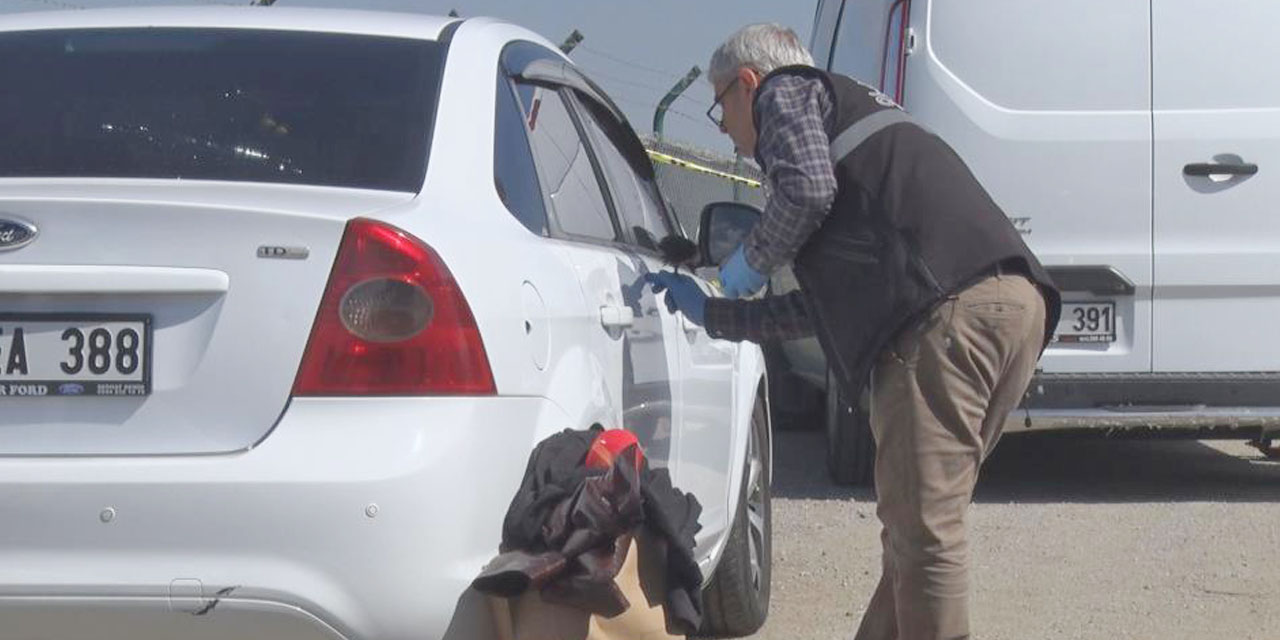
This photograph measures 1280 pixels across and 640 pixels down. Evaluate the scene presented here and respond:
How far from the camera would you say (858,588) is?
20.7 feet

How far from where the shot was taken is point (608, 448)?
3.28 m

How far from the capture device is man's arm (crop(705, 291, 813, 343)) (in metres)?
4.18

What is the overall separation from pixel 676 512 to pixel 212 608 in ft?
2.89

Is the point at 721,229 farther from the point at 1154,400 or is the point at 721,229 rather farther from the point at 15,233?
the point at 1154,400

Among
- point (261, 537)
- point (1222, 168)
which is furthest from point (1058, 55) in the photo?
point (261, 537)

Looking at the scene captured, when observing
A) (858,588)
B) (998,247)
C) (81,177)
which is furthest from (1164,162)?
(81,177)

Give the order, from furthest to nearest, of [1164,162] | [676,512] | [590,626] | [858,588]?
1. [1164,162]
2. [858,588]
3. [676,512]
4. [590,626]

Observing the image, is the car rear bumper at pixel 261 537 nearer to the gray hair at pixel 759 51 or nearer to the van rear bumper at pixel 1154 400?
the gray hair at pixel 759 51

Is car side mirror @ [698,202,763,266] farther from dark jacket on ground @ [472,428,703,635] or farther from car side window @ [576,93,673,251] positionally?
dark jacket on ground @ [472,428,703,635]

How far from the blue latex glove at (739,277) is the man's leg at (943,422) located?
0.36 meters

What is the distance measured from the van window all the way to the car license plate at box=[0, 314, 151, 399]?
16.6ft

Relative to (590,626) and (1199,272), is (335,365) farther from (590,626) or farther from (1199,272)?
(1199,272)

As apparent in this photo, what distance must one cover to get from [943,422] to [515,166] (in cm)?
110

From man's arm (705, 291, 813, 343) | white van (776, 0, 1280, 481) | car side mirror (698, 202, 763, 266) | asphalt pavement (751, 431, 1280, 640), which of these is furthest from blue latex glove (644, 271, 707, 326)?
white van (776, 0, 1280, 481)
